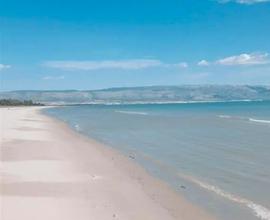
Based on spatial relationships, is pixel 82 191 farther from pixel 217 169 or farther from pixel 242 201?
pixel 217 169

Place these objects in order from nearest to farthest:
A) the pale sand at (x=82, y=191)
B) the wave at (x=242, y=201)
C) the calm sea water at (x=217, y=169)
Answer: the pale sand at (x=82, y=191)
the wave at (x=242, y=201)
the calm sea water at (x=217, y=169)

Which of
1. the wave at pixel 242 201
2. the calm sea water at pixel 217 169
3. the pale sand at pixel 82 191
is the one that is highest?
the pale sand at pixel 82 191

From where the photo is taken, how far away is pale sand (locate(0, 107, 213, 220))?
11.2 metres

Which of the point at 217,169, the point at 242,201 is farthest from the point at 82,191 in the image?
the point at 217,169

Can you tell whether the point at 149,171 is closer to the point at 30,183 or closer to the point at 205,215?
the point at 30,183

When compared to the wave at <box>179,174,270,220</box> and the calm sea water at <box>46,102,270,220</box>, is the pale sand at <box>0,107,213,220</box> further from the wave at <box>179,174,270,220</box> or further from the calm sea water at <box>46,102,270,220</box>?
the wave at <box>179,174,270,220</box>

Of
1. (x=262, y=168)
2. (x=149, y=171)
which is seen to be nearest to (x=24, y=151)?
(x=149, y=171)

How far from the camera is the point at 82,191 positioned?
44.7ft

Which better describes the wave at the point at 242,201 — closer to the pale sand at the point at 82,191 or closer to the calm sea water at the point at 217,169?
the calm sea water at the point at 217,169

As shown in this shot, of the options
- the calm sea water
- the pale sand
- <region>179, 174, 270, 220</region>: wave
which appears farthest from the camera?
the calm sea water

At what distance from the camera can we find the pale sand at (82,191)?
1123 cm

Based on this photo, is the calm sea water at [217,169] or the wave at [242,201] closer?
the wave at [242,201]

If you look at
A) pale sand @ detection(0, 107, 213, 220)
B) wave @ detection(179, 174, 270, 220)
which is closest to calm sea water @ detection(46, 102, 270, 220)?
wave @ detection(179, 174, 270, 220)

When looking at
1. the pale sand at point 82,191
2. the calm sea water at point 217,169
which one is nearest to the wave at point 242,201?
the calm sea water at point 217,169
